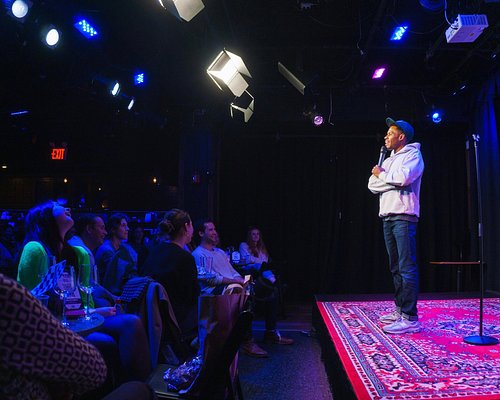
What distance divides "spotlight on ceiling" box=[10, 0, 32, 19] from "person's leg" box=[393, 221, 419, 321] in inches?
139

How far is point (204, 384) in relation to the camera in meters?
1.59

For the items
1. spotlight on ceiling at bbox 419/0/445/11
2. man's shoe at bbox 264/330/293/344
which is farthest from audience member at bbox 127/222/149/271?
spotlight on ceiling at bbox 419/0/445/11

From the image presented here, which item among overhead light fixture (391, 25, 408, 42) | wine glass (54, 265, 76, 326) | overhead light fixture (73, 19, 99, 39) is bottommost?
wine glass (54, 265, 76, 326)

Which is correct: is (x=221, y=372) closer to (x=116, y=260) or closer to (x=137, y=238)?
(x=116, y=260)

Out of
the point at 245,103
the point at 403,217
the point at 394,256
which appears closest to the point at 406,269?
the point at 394,256

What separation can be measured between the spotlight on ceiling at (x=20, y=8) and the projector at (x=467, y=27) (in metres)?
3.87

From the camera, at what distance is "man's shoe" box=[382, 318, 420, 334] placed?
2885 millimetres

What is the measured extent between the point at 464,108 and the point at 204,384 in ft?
21.6

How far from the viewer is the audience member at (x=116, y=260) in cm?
377

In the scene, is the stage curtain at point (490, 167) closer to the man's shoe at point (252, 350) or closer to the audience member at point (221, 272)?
the audience member at point (221, 272)

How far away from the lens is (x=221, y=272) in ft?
12.5

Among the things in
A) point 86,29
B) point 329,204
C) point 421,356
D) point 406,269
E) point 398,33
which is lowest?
point 421,356

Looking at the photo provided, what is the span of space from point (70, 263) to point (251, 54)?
384 cm

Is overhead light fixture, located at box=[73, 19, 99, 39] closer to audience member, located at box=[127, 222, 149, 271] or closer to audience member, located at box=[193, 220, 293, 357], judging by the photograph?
audience member, located at box=[193, 220, 293, 357]
